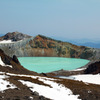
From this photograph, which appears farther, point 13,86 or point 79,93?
point 79,93

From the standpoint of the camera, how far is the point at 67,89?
710 inches

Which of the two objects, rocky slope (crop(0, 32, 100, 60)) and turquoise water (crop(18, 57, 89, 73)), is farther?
rocky slope (crop(0, 32, 100, 60))

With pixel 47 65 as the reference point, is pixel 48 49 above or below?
above

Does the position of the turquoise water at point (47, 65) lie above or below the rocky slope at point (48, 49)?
below

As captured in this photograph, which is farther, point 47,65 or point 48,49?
point 48,49

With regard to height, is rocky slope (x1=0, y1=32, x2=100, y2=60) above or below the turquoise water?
above

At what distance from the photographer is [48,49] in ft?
527

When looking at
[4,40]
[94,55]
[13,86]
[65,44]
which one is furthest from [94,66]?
[4,40]

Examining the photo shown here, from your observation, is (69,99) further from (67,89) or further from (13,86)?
(13,86)

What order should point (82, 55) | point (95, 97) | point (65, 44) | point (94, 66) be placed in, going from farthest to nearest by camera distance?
point (65, 44) → point (82, 55) → point (94, 66) → point (95, 97)

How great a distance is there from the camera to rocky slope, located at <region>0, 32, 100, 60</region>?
497ft

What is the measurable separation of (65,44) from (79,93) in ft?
505

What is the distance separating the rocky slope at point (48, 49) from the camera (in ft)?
497

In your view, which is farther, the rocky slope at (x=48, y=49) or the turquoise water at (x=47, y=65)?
the rocky slope at (x=48, y=49)
